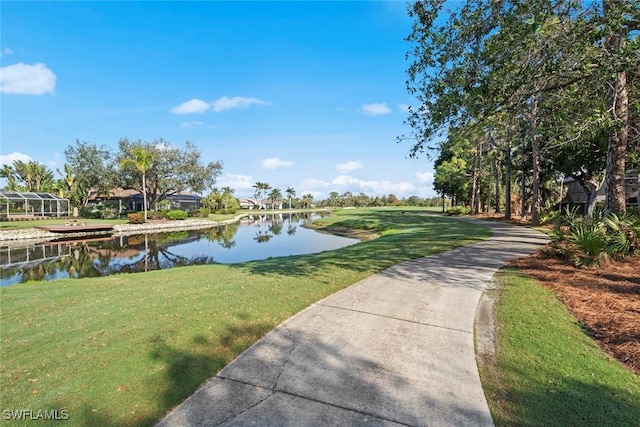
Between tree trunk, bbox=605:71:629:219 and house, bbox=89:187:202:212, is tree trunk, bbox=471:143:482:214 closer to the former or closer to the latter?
tree trunk, bbox=605:71:629:219

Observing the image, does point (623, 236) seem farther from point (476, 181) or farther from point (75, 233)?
point (75, 233)

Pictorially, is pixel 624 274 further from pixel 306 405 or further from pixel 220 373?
pixel 220 373

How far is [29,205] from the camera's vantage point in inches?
1515

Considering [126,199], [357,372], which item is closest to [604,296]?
[357,372]

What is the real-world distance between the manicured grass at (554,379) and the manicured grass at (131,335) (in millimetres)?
2708

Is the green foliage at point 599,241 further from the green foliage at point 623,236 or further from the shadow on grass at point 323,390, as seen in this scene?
the shadow on grass at point 323,390

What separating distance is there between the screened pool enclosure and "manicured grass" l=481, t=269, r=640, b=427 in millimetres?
44233

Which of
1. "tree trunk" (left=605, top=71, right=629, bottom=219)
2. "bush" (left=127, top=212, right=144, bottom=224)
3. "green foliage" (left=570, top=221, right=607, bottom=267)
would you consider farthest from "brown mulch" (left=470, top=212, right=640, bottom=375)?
"bush" (left=127, top=212, right=144, bottom=224)

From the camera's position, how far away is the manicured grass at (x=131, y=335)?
2.89m

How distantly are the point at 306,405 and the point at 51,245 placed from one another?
2443cm

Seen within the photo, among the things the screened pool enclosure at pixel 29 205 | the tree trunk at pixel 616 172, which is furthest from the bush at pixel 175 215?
the tree trunk at pixel 616 172

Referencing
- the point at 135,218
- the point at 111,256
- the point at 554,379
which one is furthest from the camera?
the point at 135,218

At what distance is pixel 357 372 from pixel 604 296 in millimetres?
4820

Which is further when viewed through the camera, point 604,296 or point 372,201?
point 372,201
